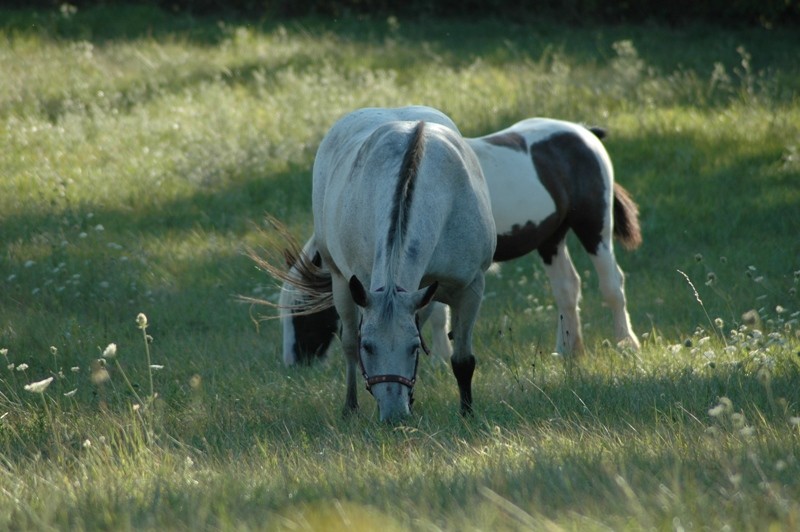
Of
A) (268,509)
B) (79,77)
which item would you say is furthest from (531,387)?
(79,77)

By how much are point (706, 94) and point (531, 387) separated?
8882mm

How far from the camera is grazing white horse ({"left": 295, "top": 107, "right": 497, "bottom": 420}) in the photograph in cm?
456

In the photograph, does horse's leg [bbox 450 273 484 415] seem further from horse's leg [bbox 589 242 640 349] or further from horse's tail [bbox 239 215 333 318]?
horse's leg [bbox 589 242 640 349]

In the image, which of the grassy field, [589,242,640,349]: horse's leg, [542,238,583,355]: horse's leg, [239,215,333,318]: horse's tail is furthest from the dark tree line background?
[239,215,333,318]: horse's tail

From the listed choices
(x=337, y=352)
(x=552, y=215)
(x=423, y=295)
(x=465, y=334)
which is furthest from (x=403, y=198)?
(x=337, y=352)

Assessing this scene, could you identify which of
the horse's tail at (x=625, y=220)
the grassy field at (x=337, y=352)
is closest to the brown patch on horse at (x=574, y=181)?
the horse's tail at (x=625, y=220)

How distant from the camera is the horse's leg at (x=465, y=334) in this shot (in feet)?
17.9

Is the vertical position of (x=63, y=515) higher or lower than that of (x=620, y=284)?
higher

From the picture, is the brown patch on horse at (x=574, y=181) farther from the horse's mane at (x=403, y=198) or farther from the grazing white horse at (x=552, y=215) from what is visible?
the horse's mane at (x=403, y=198)

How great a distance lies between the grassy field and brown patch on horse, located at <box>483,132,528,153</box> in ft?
4.42

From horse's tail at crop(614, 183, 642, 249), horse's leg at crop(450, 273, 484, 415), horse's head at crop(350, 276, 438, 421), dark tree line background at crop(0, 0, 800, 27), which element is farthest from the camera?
dark tree line background at crop(0, 0, 800, 27)

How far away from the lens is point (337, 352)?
7.37 meters

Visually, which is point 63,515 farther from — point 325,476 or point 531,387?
point 531,387

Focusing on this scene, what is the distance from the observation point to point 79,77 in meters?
13.5
